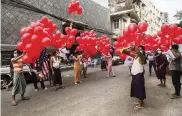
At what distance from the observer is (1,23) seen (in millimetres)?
14812

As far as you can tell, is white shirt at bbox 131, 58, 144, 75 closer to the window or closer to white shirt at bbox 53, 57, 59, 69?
white shirt at bbox 53, 57, 59, 69

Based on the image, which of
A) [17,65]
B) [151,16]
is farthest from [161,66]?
[151,16]

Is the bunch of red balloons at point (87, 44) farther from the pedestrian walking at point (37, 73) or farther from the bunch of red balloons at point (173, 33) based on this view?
the bunch of red balloons at point (173, 33)

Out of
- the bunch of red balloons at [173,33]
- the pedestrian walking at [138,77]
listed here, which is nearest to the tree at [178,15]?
the bunch of red balloons at [173,33]

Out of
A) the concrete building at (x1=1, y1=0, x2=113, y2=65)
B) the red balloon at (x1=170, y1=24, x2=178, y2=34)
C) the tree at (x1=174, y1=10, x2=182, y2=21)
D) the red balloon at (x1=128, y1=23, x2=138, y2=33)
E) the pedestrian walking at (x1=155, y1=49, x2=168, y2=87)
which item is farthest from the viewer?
the tree at (x1=174, y1=10, x2=182, y2=21)

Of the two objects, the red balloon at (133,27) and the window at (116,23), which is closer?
the red balloon at (133,27)

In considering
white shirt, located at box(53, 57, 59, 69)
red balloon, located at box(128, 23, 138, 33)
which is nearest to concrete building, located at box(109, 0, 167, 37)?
white shirt, located at box(53, 57, 59, 69)

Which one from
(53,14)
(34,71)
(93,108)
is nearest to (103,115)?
(93,108)

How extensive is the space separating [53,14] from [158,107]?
16414mm

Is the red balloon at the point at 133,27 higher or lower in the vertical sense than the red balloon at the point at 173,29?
lower

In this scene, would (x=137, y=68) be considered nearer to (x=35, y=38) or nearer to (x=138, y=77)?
(x=138, y=77)

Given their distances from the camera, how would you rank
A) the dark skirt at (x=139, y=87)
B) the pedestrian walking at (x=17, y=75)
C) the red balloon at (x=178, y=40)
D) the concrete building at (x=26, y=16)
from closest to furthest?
the dark skirt at (x=139, y=87), the pedestrian walking at (x=17, y=75), the red balloon at (x=178, y=40), the concrete building at (x=26, y=16)

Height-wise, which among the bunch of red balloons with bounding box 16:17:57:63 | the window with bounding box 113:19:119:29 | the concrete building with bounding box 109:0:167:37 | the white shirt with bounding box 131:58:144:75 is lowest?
the white shirt with bounding box 131:58:144:75

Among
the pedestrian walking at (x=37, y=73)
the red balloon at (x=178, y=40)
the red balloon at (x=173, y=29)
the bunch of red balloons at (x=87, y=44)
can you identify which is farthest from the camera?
the bunch of red balloons at (x=87, y=44)
